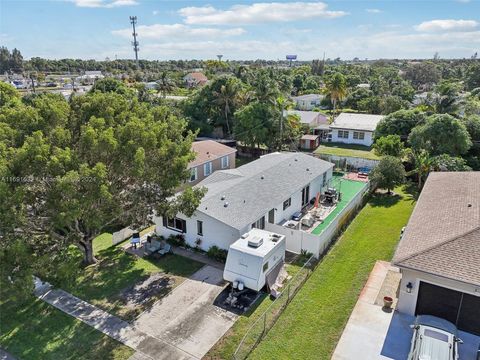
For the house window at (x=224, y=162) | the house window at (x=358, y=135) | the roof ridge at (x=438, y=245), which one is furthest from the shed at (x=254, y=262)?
the house window at (x=358, y=135)

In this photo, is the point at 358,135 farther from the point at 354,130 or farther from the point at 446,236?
the point at 446,236

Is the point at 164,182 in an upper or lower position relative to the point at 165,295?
→ upper

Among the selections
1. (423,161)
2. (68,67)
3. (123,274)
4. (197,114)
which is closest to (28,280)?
(123,274)

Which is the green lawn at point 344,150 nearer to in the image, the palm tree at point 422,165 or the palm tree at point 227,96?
the palm tree at point 422,165

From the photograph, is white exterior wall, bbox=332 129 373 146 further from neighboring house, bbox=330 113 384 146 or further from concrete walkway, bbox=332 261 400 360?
concrete walkway, bbox=332 261 400 360

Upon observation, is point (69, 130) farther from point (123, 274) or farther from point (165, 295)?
point (165, 295)

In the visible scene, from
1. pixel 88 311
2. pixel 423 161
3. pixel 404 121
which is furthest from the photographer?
pixel 404 121

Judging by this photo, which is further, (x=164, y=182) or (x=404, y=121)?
(x=404, y=121)

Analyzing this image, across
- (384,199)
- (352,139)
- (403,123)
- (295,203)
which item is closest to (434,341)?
(295,203)
